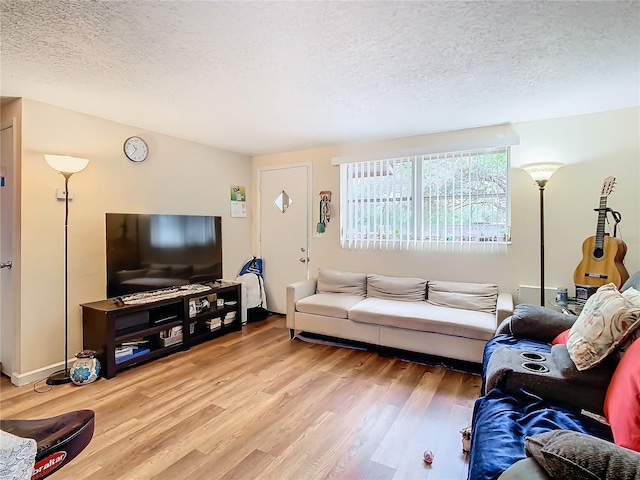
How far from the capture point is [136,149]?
3520mm

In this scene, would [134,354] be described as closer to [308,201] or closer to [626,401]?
[308,201]

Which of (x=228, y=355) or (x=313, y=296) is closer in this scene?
(x=228, y=355)

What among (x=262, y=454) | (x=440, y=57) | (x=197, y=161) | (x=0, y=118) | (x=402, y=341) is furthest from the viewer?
(x=197, y=161)

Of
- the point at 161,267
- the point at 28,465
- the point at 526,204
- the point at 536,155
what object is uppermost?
the point at 536,155

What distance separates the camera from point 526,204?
3.31 meters

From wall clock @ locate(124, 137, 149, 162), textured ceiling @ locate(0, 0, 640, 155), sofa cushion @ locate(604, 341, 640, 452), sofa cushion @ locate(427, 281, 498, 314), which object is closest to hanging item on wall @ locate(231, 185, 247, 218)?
wall clock @ locate(124, 137, 149, 162)

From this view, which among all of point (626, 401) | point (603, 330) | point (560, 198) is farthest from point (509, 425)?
point (560, 198)

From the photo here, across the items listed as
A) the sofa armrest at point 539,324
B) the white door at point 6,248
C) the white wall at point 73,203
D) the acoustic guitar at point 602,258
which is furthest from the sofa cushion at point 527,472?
the white door at point 6,248

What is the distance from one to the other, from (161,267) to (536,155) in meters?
3.94

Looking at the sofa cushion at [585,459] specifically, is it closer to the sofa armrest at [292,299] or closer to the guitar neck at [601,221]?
the guitar neck at [601,221]

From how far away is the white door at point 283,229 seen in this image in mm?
4602

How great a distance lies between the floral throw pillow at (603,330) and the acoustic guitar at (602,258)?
1.21 metres

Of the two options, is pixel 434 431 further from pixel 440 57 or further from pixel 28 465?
pixel 440 57

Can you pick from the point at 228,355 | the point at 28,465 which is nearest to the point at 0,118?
the point at 228,355
